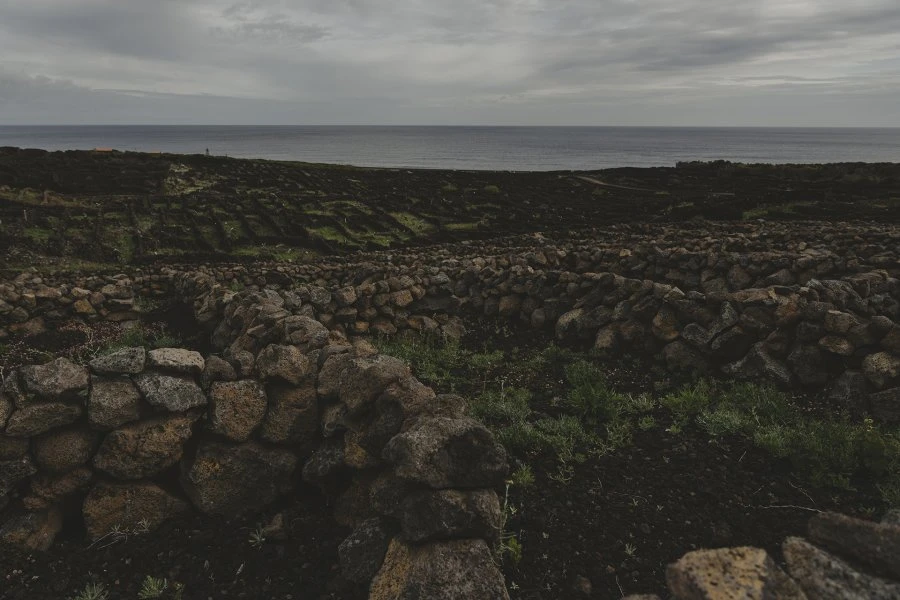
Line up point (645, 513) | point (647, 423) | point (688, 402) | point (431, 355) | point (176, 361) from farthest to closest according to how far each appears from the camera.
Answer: point (431, 355)
point (688, 402)
point (647, 423)
point (176, 361)
point (645, 513)

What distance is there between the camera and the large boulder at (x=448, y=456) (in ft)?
15.3

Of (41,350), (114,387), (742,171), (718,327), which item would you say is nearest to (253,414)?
(114,387)

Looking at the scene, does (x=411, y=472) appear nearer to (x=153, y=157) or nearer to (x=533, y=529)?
(x=533, y=529)

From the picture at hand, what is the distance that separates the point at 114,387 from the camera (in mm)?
5629

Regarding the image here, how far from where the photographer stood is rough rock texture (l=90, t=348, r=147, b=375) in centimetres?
569

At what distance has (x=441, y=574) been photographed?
4027mm

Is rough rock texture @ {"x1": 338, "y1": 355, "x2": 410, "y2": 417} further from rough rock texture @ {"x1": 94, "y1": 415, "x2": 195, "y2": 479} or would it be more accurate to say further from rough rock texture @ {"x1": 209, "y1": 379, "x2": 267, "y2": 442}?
rough rock texture @ {"x1": 94, "y1": 415, "x2": 195, "y2": 479}

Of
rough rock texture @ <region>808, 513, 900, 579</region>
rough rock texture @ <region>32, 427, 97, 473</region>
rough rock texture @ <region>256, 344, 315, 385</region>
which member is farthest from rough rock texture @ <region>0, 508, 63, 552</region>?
rough rock texture @ <region>808, 513, 900, 579</region>

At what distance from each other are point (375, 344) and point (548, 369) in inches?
152

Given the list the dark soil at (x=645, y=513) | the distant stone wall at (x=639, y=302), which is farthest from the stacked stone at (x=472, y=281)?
the dark soil at (x=645, y=513)

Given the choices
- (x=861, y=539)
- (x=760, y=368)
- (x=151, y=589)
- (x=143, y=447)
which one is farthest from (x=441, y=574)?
(x=760, y=368)

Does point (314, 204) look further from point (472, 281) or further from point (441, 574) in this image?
point (441, 574)

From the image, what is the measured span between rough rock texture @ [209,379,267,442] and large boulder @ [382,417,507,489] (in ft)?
6.17

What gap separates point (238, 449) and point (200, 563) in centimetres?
119
